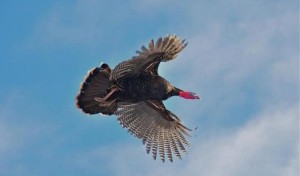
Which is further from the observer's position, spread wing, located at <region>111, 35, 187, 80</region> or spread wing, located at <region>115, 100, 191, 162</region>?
spread wing, located at <region>115, 100, 191, 162</region>

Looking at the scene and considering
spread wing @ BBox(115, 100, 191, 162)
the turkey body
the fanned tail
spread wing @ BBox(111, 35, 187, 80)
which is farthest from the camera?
spread wing @ BBox(115, 100, 191, 162)

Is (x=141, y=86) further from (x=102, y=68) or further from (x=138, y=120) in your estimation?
(x=138, y=120)

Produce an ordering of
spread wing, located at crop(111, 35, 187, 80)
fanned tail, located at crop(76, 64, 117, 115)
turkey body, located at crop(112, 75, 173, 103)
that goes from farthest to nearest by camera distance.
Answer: fanned tail, located at crop(76, 64, 117, 115), turkey body, located at crop(112, 75, 173, 103), spread wing, located at crop(111, 35, 187, 80)

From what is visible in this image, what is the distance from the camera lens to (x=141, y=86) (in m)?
22.0

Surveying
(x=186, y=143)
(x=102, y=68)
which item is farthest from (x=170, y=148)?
(x=102, y=68)

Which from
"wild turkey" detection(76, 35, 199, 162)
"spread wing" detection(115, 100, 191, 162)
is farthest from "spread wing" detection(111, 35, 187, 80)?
"spread wing" detection(115, 100, 191, 162)

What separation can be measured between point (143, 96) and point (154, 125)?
2.55 meters

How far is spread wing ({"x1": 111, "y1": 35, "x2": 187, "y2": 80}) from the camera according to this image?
20734 mm

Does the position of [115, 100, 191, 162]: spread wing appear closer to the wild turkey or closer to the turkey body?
the wild turkey

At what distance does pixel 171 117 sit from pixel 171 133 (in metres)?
0.49

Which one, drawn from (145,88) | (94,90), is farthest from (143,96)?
(94,90)

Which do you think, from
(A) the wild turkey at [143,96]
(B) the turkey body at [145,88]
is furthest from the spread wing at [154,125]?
(B) the turkey body at [145,88]

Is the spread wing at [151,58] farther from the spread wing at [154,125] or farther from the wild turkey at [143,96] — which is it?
the spread wing at [154,125]

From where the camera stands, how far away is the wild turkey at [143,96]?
21.2 m
